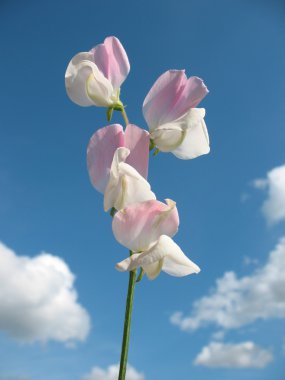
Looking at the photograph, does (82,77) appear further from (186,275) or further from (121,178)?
(186,275)

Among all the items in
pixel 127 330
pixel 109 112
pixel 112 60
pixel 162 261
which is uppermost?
pixel 112 60

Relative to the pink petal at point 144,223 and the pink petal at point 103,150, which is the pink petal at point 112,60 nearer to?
the pink petal at point 103,150

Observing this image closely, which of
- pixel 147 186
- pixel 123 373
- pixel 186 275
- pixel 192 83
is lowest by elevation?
pixel 123 373

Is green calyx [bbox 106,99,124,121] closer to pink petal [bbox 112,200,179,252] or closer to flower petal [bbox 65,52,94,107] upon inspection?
flower petal [bbox 65,52,94,107]

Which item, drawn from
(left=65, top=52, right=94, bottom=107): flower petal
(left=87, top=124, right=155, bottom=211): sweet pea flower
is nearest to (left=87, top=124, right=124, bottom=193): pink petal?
(left=87, top=124, right=155, bottom=211): sweet pea flower

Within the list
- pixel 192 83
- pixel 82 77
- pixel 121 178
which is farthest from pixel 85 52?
pixel 121 178

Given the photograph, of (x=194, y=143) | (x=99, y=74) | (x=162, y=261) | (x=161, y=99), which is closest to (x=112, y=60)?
(x=99, y=74)

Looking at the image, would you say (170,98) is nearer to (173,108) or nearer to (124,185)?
(173,108)
